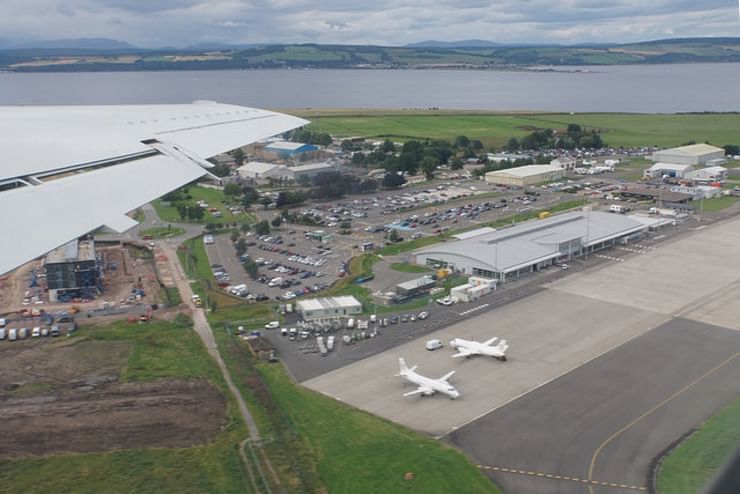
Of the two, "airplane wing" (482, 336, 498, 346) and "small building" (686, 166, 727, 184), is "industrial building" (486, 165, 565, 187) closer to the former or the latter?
"small building" (686, 166, 727, 184)

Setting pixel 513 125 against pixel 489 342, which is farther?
pixel 513 125

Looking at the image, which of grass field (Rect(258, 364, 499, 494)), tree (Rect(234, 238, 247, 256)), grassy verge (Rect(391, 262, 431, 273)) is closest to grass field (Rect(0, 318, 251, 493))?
grass field (Rect(258, 364, 499, 494))

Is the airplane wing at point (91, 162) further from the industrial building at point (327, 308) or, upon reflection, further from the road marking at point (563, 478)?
the industrial building at point (327, 308)

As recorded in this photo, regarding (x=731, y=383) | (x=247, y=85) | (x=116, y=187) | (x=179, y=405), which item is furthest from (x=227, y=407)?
(x=247, y=85)

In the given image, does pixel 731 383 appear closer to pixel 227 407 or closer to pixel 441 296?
pixel 441 296

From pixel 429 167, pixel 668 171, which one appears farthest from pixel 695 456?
pixel 668 171

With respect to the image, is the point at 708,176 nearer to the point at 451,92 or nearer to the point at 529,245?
the point at 529,245

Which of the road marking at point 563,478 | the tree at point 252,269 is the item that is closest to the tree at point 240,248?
the tree at point 252,269
